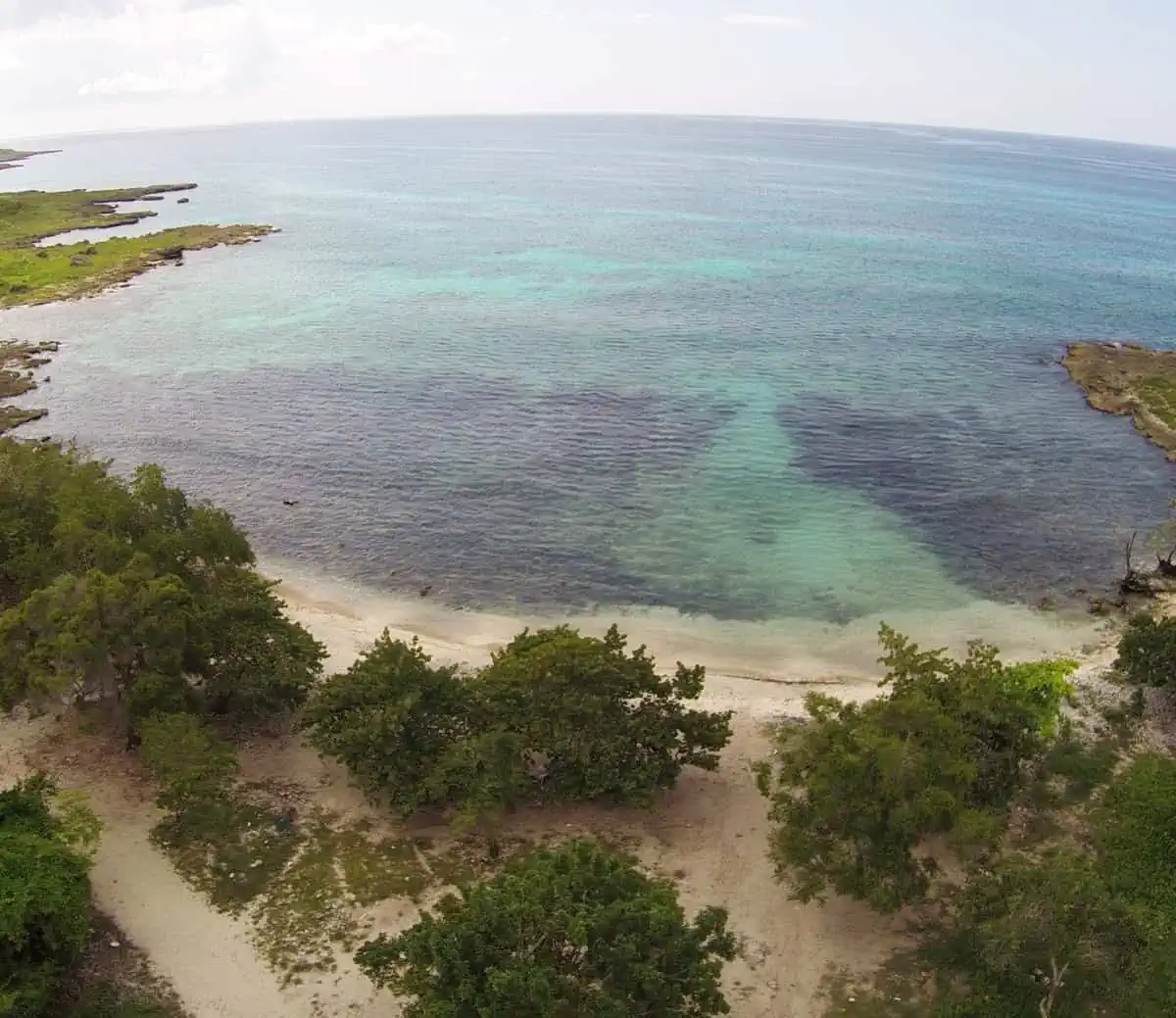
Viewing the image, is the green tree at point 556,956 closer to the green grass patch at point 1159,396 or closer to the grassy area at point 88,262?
the green grass patch at point 1159,396

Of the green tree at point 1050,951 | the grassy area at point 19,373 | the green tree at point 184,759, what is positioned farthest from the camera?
the grassy area at point 19,373

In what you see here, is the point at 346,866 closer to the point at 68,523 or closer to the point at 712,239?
the point at 68,523

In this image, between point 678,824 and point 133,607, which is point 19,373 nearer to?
point 133,607

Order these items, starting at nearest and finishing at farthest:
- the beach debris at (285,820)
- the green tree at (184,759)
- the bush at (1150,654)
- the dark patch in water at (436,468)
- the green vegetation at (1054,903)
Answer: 1. the green vegetation at (1054,903)
2. the green tree at (184,759)
3. the beach debris at (285,820)
4. the bush at (1150,654)
5. the dark patch in water at (436,468)

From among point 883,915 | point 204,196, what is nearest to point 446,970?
point 883,915

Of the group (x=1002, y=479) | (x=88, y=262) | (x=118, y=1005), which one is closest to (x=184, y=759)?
(x=118, y=1005)

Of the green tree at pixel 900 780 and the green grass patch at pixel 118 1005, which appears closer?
the green grass patch at pixel 118 1005

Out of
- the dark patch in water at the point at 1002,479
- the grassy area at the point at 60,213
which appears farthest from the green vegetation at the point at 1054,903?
the grassy area at the point at 60,213
